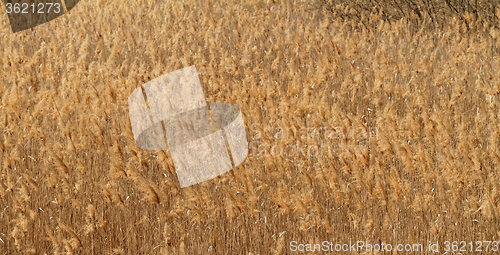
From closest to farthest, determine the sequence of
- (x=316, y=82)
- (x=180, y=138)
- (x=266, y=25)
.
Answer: (x=180, y=138) → (x=316, y=82) → (x=266, y=25)

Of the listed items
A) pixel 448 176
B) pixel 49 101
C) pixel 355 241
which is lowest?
pixel 355 241

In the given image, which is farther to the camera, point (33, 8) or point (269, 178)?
point (33, 8)

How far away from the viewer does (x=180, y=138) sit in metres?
2.83

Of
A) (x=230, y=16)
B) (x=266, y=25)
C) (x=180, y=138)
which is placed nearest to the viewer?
(x=180, y=138)

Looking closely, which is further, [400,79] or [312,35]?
[312,35]

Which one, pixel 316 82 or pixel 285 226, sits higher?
pixel 316 82

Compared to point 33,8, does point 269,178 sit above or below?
below

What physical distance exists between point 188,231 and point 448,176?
43.4 inches

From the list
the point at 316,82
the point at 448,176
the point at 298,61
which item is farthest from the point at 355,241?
the point at 298,61

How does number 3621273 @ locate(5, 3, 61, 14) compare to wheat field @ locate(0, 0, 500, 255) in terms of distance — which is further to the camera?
number 3621273 @ locate(5, 3, 61, 14)

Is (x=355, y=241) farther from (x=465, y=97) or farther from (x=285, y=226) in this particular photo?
(x=465, y=97)

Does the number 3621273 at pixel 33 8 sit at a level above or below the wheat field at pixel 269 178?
above

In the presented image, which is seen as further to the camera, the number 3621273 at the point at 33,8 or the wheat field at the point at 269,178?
the number 3621273 at the point at 33,8

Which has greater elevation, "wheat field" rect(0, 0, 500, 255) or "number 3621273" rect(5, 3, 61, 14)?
"number 3621273" rect(5, 3, 61, 14)
